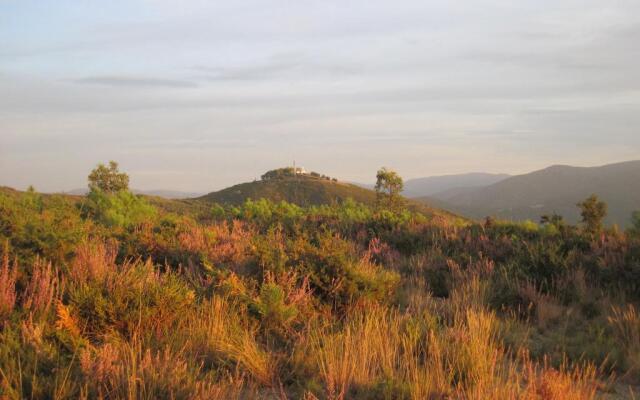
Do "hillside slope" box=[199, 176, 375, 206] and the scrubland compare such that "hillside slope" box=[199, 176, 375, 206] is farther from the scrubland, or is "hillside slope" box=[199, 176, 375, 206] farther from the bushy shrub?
the scrubland

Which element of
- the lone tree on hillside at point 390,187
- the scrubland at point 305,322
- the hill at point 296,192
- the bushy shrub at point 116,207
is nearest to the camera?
the scrubland at point 305,322

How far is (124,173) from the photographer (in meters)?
73.1

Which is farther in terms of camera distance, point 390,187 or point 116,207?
point 390,187

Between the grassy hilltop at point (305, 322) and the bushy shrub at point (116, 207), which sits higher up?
the bushy shrub at point (116, 207)

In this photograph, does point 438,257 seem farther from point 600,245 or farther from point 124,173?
point 124,173

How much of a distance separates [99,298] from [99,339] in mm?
397

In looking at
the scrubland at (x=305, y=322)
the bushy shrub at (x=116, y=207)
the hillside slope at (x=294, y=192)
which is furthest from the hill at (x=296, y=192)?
the scrubland at (x=305, y=322)

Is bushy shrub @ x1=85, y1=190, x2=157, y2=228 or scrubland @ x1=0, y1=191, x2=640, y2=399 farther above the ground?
bushy shrub @ x1=85, y1=190, x2=157, y2=228

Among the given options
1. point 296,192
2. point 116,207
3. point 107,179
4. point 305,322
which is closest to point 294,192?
point 296,192

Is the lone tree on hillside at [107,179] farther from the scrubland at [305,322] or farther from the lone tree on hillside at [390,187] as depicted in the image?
the scrubland at [305,322]

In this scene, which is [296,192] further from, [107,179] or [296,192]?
[107,179]

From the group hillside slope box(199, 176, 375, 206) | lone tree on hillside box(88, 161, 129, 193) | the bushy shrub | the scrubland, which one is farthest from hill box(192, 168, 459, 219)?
the scrubland

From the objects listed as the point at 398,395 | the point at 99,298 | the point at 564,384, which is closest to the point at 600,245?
the point at 564,384

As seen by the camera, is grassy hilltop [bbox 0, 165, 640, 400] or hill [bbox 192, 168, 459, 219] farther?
hill [bbox 192, 168, 459, 219]
